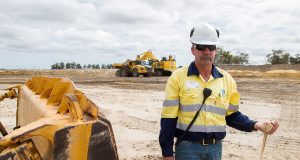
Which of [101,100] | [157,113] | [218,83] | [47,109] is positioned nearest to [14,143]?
[47,109]

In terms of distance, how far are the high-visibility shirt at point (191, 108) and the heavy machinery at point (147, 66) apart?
108 ft

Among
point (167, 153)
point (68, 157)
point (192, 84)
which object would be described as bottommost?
point (167, 153)

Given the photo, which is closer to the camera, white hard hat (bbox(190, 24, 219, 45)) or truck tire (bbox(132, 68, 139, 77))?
white hard hat (bbox(190, 24, 219, 45))

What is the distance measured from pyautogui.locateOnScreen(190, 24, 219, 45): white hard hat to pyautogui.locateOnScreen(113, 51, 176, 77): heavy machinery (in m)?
33.0

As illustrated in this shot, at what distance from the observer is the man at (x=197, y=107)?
2818mm

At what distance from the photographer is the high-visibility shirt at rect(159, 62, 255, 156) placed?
9.23 ft

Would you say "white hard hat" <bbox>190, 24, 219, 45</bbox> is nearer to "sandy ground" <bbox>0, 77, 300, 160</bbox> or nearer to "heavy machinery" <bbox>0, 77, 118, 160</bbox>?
"heavy machinery" <bbox>0, 77, 118, 160</bbox>

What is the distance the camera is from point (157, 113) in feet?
33.5

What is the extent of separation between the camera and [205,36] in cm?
287

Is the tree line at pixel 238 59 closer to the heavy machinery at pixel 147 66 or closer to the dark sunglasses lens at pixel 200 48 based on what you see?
the heavy machinery at pixel 147 66

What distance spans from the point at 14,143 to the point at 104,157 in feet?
1.46

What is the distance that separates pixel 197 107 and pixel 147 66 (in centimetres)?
3381

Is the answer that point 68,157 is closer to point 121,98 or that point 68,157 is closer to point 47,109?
point 47,109

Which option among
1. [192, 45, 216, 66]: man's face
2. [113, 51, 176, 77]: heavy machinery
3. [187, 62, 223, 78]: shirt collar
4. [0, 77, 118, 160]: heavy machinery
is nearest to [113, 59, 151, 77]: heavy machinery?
[113, 51, 176, 77]: heavy machinery
